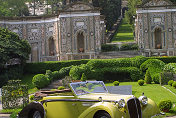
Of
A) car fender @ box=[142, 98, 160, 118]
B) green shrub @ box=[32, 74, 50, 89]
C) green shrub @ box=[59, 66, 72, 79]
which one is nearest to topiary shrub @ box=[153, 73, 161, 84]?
green shrub @ box=[59, 66, 72, 79]

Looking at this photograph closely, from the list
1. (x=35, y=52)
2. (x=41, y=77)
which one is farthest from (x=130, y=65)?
(x=35, y=52)

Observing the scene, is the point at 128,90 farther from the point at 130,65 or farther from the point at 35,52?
the point at 35,52

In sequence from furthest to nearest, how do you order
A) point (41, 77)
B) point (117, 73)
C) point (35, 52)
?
point (35, 52)
point (117, 73)
point (41, 77)

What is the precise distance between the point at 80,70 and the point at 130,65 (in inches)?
211

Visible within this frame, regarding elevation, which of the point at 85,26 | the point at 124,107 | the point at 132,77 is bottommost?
the point at 132,77

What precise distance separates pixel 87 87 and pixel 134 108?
2088 mm

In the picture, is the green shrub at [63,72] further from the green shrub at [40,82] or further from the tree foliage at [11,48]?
the tree foliage at [11,48]

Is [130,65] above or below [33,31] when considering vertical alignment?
below

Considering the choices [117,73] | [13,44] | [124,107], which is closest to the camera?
[124,107]

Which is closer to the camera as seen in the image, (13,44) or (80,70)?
(80,70)

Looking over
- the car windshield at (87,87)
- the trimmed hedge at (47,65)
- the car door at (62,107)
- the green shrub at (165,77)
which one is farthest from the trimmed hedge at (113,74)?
the car door at (62,107)

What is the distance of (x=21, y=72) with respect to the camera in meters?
35.5

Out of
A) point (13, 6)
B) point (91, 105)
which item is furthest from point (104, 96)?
point (13, 6)

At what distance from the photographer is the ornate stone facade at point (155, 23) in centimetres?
3941
